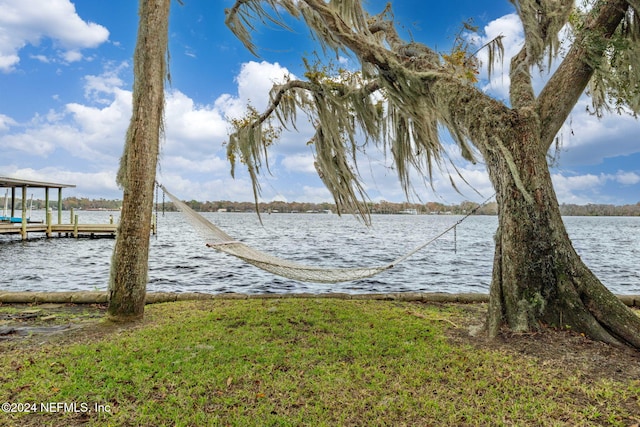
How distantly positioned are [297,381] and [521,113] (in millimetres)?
2505

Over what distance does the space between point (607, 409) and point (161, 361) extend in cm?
247

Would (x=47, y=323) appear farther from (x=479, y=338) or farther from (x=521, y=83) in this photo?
(x=521, y=83)

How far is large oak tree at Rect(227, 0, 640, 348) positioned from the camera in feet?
8.99

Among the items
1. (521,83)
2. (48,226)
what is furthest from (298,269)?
(48,226)

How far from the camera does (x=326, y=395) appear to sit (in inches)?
77.9

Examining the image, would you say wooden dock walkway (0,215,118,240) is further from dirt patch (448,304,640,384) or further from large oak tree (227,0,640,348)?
dirt patch (448,304,640,384)

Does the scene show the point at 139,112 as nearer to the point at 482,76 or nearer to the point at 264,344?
the point at 264,344

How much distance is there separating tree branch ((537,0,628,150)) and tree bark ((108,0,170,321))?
321cm

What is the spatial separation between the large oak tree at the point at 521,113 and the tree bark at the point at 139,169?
1.14m

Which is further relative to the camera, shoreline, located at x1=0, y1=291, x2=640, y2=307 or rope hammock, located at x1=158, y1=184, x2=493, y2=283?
shoreline, located at x1=0, y1=291, x2=640, y2=307

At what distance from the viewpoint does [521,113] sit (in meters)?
2.90

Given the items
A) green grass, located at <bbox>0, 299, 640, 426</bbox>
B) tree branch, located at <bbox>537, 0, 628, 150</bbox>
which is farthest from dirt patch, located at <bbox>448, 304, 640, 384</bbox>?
tree branch, located at <bbox>537, 0, 628, 150</bbox>

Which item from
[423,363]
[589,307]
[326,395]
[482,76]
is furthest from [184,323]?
[482,76]

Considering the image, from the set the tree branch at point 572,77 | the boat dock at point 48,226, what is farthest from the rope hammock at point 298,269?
the boat dock at point 48,226
